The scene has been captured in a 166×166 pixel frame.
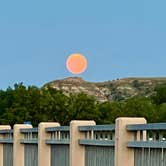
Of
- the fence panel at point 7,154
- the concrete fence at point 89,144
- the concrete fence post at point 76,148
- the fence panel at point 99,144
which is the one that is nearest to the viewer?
the concrete fence at point 89,144

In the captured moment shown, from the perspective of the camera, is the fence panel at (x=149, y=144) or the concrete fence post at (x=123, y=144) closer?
the fence panel at (x=149, y=144)

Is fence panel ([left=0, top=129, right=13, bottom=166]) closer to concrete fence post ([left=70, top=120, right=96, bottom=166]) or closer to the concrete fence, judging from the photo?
the concrete fence

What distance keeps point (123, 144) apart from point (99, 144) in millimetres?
1326

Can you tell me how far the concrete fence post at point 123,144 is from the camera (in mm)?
9812

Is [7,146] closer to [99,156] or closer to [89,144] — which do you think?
[89,144]

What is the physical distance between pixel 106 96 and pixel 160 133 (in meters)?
177

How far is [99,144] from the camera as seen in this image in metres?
11.1

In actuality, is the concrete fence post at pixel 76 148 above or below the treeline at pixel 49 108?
below

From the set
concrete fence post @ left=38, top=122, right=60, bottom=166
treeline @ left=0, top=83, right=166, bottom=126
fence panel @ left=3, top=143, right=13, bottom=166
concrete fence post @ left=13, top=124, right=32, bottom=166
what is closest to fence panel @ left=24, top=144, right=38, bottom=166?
concrete fence post @ left=13, top=124, right=32, bottom=166

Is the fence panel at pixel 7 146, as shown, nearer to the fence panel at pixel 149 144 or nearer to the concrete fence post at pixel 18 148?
the concrete fence post at pixel 18 148

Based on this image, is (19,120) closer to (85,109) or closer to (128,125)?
(85,109)

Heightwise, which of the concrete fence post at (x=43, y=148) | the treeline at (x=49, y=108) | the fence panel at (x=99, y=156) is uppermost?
the treeline at (x=49, y=108)

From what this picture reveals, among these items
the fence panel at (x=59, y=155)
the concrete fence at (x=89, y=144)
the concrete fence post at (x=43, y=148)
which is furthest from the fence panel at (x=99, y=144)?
the concrete fence post at (x=43, y=148)

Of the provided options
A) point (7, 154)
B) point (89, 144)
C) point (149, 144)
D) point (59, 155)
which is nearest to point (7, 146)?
point (7, 154)
